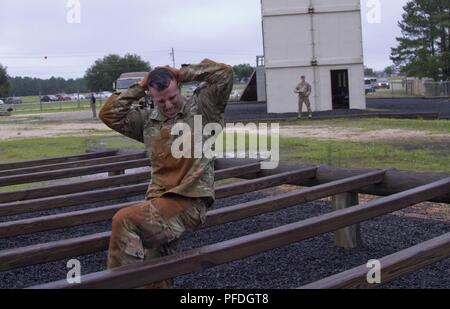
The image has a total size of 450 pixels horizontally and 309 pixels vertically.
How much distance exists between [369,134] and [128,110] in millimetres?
13425

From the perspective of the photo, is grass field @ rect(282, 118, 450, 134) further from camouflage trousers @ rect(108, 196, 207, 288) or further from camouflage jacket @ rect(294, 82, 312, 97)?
camouflage trousers @ rect(108, 196, 207, 288)

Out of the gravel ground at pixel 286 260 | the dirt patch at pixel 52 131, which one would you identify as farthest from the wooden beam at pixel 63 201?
the dirt patch at pixel 52 131

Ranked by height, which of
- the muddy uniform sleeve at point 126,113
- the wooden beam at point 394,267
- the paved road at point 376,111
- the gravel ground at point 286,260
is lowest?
the gravel ground at point 286,260

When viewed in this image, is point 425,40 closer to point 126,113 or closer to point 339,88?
point 339,88

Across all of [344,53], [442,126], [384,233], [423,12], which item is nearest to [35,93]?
A: [423,12]

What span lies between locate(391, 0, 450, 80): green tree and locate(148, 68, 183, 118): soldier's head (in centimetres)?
4960

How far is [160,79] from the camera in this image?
10.7 feet

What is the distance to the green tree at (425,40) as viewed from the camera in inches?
1971

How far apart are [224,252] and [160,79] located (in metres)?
1.05

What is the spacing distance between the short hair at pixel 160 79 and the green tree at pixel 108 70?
73522 millimetres

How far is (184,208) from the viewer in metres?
3.41

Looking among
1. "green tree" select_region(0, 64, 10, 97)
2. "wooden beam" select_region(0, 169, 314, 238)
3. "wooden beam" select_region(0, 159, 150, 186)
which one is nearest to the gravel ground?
"wooden beam" select_region(0, 159, 150, 186)

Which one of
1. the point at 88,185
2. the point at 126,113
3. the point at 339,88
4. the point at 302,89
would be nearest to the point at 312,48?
the point at 302,89

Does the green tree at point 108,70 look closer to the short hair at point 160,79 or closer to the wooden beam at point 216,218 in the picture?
the wooden beam at point 216,218
